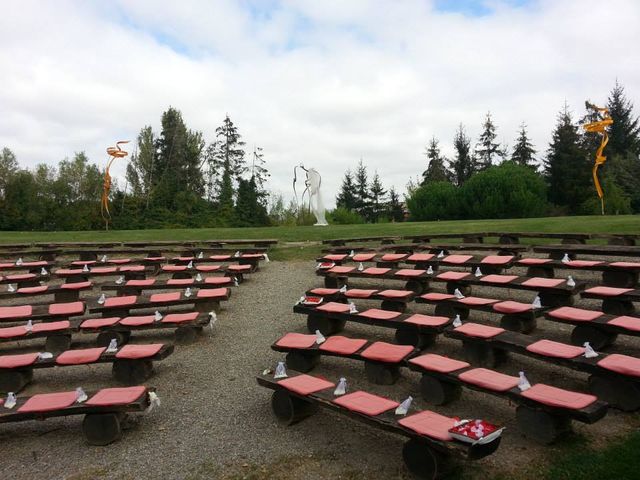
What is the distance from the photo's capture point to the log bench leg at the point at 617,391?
15.6ft

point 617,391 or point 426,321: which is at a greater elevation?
point 426,321

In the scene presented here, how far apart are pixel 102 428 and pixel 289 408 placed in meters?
1.87

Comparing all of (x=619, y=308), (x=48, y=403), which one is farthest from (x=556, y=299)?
(x=48, y=403)

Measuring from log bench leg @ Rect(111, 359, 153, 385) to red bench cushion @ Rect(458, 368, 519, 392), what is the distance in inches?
159

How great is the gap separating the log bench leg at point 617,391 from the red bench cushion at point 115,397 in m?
4.62

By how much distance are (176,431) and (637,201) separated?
3962 centimetres

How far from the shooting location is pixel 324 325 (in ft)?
26.4

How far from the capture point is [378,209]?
57.7 m

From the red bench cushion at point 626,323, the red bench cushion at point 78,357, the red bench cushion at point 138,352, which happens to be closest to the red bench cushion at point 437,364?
the red bench cushion at point 626,323

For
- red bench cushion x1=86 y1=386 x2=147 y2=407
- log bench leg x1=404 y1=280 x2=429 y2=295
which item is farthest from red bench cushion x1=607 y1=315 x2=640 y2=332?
red bench cushion x1=86 y1=386 x2=147 y2=407

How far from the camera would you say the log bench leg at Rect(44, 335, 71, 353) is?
304 inches

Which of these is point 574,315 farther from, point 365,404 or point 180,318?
point 180,318

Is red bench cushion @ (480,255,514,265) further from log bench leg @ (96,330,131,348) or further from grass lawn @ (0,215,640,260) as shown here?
log bench leg @ (96,330,131,348)

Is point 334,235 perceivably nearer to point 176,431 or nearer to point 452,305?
point 452,305
